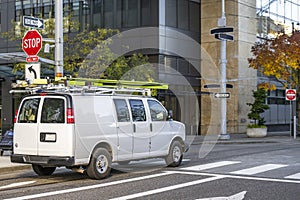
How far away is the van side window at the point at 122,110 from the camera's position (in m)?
12.7

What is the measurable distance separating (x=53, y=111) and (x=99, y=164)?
165cm

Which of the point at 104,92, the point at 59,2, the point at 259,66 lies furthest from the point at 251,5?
the point at 104,92

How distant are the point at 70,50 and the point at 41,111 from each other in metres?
12.8

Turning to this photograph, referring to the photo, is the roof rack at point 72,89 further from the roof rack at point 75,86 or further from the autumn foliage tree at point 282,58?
the autumn foliage tree at point 282,58

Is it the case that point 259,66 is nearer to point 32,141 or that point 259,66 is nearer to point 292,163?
point 292,163

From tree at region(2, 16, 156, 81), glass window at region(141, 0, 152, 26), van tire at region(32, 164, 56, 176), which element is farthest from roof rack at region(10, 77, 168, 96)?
→ glass window at region(141, 0, 152, 26)

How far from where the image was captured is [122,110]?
1280cm

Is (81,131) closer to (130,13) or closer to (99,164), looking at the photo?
(99,164)

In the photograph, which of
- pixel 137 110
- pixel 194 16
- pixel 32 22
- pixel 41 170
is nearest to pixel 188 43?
pixel 194 16

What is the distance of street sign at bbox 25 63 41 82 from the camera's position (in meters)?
15.7

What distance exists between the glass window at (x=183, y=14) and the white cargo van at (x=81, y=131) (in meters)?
22.1

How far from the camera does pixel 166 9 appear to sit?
33344 mm

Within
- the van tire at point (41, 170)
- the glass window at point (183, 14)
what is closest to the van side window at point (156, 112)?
the van tire at point (41, 170)

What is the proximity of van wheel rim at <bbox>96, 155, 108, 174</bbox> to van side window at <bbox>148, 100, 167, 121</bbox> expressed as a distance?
85.5 inches
